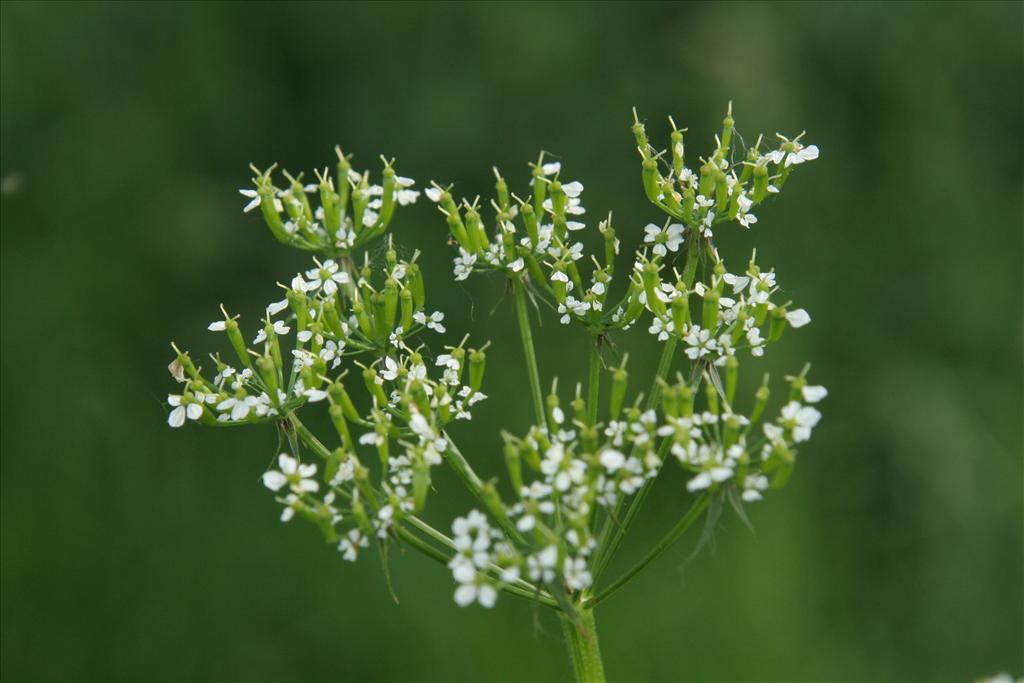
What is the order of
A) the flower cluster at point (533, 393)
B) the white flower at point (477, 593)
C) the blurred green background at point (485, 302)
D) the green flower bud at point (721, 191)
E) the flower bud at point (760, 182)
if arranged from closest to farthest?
the white flower at point (477, 593), the flower cluster at point (533, 393), the green flower bud at point (721, 191), the flower bud at point (760, 182), the blurred green background at point (485, 302)

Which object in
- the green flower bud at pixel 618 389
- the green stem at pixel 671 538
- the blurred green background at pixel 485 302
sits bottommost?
the green stem at pixel 671 538

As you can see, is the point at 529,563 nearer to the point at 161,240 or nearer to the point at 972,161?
the point at 161,240

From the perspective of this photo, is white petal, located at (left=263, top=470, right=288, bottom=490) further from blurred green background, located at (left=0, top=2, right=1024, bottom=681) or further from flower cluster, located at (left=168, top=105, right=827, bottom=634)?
blurred green background, located at (left=0, top=2, right=1024, bottom=681)

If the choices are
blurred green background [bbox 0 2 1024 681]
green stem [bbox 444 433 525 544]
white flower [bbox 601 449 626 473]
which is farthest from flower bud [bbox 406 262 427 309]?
blurred green background [bbox 0 2 1024 681]

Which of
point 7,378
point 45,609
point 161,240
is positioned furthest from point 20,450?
point 161,240

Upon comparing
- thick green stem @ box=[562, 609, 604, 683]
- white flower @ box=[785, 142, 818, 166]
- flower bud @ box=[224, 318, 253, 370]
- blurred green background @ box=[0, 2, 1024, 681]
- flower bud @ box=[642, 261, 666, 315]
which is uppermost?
blurred green background @ box=[0, 2, 1024, 681]

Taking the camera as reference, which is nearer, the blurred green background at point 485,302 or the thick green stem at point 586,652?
the thick green stem at point 586,652

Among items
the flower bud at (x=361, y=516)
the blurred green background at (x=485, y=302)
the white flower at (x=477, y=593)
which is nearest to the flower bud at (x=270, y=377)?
the flower bud at (x=361, y=516)

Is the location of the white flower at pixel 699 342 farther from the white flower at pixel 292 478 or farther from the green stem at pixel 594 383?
the white flower at pixel 292 478
